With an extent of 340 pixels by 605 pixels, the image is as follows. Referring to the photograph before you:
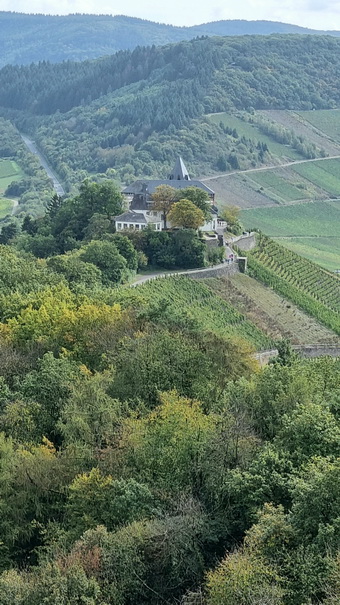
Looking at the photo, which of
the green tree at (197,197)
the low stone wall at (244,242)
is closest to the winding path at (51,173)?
the low stone wall at (244,242)

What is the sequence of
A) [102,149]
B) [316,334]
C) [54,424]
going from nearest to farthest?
[54,424] → [316,334] → [102,149]

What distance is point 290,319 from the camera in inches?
2606

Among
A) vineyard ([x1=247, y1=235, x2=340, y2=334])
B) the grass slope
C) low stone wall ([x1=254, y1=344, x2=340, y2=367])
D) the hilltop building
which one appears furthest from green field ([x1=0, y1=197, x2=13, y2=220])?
low stone wall ([x1=254, y1=344, x2=340, y2=367])

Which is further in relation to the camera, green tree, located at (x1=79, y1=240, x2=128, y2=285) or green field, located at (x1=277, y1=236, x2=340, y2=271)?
green field, located at (x1=277, y1=236, x2=340, y2=271)

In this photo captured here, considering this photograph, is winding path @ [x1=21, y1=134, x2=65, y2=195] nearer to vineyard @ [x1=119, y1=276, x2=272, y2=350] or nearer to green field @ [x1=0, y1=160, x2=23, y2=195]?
green field @ [x1=0, y1=160, x2=23, y2=195]

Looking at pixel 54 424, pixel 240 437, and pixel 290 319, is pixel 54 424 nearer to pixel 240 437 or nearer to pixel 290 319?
pixel 240 437

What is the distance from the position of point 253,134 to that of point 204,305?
4980 inches

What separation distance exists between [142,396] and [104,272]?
2927 cm

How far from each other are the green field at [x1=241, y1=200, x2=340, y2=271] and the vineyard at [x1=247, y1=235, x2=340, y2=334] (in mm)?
24930

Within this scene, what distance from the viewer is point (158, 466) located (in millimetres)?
26172

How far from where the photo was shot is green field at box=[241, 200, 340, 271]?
113 meters

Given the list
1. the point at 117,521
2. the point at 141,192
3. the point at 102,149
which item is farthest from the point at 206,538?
the point at 102,149

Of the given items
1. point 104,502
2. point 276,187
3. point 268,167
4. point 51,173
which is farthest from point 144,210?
point 51,173

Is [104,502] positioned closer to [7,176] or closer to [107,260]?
[107,260]
